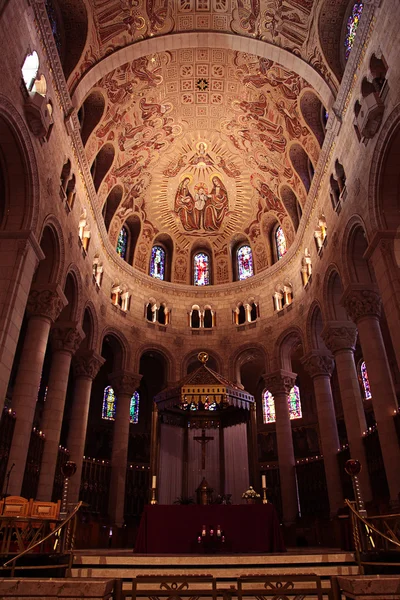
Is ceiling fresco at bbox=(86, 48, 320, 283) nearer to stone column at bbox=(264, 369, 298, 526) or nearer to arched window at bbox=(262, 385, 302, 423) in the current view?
stone column at bbox=(264, 369, 298, 526)

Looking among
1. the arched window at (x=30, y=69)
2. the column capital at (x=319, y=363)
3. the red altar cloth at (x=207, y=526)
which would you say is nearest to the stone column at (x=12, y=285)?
the arched window at (x=30, y=69)

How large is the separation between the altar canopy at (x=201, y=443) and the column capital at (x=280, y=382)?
503 centimetres

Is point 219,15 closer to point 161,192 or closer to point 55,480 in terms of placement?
point 161,192

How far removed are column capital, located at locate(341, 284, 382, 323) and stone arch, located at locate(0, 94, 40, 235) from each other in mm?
10863

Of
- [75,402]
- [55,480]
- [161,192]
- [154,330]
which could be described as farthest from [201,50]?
[55,480]

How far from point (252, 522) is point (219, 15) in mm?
20209

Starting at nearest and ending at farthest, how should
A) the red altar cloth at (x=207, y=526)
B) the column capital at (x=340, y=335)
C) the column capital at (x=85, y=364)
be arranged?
the red altar cloth at (x=207, y=526)
the column capital at (x=340, y=335)
the column capital at (x=85, y=364)

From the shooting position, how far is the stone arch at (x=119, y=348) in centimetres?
2202

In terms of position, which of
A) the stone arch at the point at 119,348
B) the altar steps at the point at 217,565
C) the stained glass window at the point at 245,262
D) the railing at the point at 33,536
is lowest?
the altar steps at the point at 217,565

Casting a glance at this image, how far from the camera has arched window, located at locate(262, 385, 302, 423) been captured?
25.9 metres

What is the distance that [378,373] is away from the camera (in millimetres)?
13273

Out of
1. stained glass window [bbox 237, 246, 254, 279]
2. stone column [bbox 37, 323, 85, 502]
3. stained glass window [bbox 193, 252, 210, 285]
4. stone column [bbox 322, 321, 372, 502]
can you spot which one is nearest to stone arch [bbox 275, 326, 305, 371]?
stone column [bbox 322, 321, 372, 502]

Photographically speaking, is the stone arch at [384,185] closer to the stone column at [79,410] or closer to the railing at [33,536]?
the railing at [33,536]

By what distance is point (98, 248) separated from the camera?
21.6 meters
